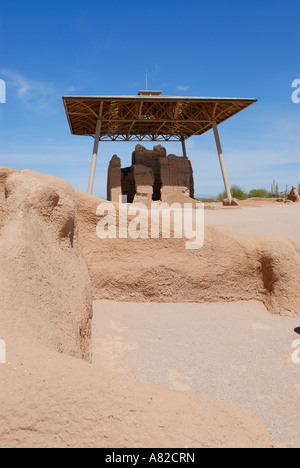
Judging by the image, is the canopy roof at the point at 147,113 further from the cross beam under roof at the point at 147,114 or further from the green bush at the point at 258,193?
the green bush at the point at 258,193

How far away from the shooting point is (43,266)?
2908mm

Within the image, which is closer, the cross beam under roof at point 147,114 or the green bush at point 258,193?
the cross beam under roof at point 147,114

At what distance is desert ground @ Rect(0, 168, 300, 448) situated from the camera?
162 centimetres

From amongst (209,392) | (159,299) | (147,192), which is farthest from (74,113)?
(209,392)

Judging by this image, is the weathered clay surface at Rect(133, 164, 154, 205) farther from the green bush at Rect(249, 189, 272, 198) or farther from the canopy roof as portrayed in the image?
the green bush at Rect(249, 189, 272, 198)

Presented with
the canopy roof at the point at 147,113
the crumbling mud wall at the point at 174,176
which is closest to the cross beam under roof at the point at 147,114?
the canopy roof at the point at 147,113

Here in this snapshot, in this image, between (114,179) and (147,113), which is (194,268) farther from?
(147,113)

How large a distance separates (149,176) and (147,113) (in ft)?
13.9

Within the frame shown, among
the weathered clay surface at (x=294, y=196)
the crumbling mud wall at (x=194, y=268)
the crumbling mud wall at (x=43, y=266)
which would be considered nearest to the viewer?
the crumbling mud wall at (x=43, y=266)

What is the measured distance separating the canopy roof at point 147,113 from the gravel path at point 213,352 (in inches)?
573

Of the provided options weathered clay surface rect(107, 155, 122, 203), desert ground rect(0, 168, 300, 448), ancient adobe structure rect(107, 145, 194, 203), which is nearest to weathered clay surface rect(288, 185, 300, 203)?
ancient adobe structure rect(107, 145, 194, 203)

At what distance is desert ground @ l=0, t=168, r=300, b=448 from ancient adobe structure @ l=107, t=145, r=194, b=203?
13417 mm

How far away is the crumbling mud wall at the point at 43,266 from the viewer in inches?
88.4

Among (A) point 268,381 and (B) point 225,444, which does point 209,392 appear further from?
(B) point 225,444
